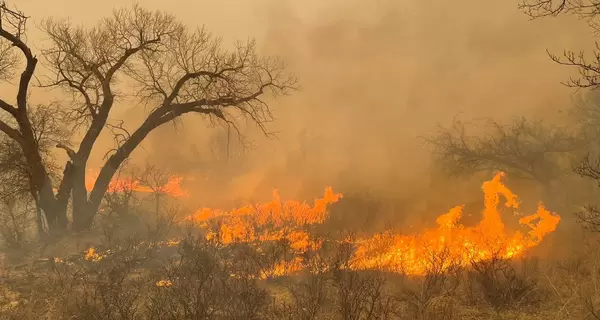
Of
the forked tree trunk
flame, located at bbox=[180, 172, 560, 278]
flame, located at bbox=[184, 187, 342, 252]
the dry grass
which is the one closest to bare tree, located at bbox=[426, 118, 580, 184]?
flame, located at bbox=[180, 172, 560, 278]

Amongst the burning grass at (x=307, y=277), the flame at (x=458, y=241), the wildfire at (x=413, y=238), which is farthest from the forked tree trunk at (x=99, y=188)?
the flame at (x=458, y=241)

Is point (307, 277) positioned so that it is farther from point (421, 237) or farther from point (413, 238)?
point (421, 237)

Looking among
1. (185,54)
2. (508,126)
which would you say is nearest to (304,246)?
(185,54)

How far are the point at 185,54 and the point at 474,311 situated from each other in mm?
12673

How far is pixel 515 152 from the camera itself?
16.4m

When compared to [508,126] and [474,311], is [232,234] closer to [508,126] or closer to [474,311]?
[474,311]

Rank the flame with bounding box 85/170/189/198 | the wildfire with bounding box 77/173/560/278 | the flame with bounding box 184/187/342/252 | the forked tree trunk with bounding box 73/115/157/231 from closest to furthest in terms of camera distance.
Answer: the wildfire with bounding box 77/173/560/278 < the flame with bounding box 184/187/342/252 < the forked tree trunk with bounding box 73/115/157/231 < the flame with bounding box 85/170/189/198

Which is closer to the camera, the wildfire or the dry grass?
the dry grass

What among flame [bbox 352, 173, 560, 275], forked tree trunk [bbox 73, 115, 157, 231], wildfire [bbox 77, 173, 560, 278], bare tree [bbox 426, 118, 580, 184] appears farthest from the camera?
bare tree [bbox 426, 118, 580, 184]

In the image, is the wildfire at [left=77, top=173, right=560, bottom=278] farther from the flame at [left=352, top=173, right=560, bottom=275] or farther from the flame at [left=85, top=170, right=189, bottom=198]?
the flame at [left=85, top=170, right=189, bottom=198]

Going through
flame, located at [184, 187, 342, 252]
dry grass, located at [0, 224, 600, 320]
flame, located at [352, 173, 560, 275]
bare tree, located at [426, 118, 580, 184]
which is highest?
bare tree, located at [426, 118, 580, 184]

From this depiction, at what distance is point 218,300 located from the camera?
263 inches

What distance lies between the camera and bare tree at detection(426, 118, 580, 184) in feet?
54.2

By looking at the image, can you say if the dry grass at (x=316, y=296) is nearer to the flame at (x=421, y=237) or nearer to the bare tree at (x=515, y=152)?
the flame at (x=421, y=237)
